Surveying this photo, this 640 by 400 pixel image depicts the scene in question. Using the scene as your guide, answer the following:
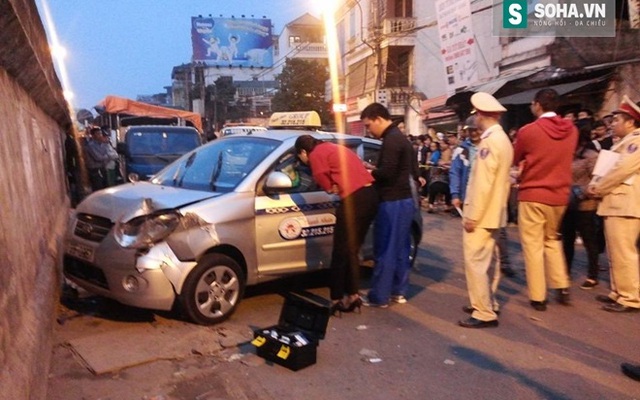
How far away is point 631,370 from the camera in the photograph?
13.1 ft

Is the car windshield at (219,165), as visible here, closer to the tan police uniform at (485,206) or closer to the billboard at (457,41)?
the tan police uniform at (485,206)

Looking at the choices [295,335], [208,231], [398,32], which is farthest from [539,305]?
[398,32]

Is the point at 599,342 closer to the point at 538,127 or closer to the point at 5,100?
the point at 538,127

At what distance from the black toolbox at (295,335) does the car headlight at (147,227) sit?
46.5 inches

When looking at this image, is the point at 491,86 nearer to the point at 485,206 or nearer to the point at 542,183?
the point at 542,183

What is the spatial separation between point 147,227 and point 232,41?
235 feet

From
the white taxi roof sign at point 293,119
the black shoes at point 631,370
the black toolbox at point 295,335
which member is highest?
the white taxi roof sign at point 293,119

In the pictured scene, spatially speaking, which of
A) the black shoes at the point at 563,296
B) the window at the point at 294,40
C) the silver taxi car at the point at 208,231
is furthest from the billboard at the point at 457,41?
the window at the point at 294,40

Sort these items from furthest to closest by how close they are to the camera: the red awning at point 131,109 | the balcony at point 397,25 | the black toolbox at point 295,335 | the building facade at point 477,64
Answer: the balcony at point 397,25 → the red awning at point 131,109 → the building facade at point 477,64 → the black toolbox at point 295,335

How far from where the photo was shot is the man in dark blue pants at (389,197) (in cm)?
546

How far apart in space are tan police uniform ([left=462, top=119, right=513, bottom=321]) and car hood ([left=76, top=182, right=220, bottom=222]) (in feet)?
7.55

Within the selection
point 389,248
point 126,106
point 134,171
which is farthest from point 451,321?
point 126,106

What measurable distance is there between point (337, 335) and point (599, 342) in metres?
2.16

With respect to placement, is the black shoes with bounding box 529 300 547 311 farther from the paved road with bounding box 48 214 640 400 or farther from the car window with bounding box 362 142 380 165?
the car window with bounding box 362 142 380 165
